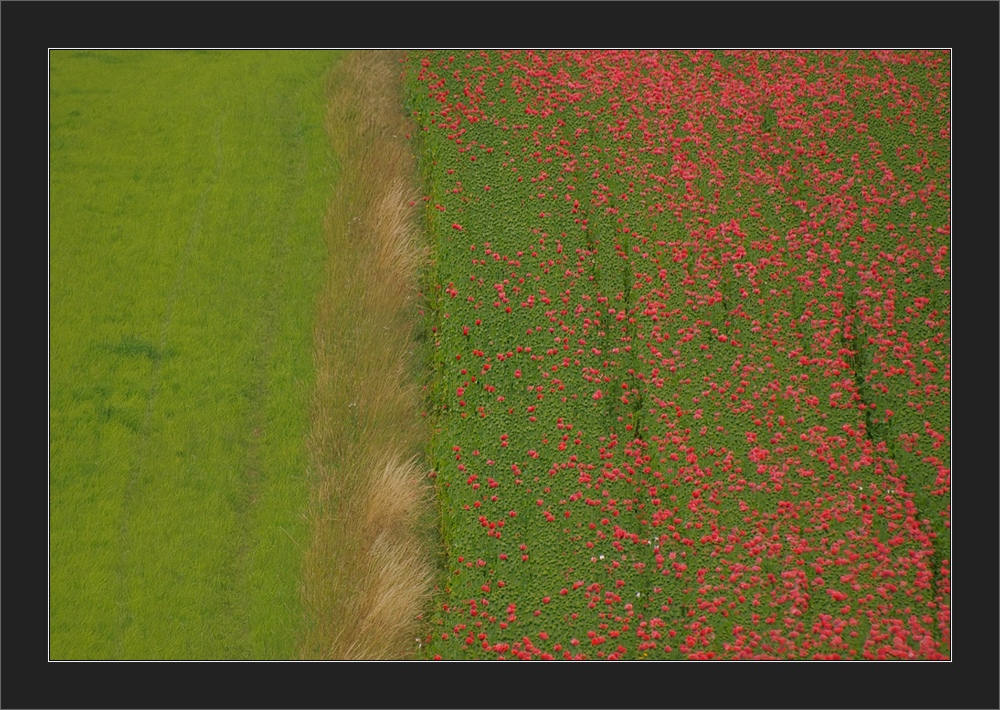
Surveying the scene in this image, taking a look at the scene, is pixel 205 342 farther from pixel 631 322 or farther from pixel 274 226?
pixel 631 322

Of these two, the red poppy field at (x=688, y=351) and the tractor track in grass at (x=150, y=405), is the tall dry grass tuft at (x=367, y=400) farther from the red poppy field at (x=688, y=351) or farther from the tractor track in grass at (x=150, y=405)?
the tractor track in grass at (x=150, y=405)

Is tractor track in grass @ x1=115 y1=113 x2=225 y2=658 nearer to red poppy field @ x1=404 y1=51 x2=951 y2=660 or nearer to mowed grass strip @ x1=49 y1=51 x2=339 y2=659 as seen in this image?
mowed grass strip @ x1=49 y1=51 x2=339 y2=659

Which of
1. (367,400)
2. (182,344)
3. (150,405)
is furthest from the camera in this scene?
(182,344)

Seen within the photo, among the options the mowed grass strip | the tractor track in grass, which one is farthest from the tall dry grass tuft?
the tractor track in grass

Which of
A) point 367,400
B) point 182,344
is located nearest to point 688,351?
point 367,400

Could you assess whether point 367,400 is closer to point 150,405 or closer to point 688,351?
point 150,405

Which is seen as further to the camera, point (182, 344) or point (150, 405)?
point (182, 344)

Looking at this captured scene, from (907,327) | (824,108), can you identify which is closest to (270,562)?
(907,327)
